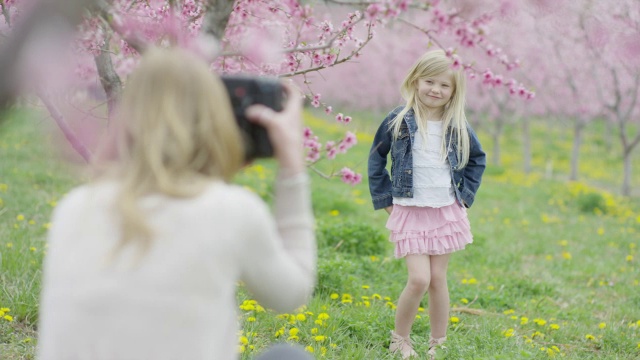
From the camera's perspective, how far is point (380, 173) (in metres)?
3.59

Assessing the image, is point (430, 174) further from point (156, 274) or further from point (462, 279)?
point (156, 274)

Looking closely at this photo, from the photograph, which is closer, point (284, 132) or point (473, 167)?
point (284, 132)

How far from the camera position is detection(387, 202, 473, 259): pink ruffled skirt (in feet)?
11.3

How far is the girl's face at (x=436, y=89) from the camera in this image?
3.47m

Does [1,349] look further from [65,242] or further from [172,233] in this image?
[172,233]

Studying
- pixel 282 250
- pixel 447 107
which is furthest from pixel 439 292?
pixel 282 250

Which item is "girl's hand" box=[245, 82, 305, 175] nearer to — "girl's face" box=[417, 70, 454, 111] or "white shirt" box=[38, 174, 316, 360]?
"white shirt" box=[38, 174, 316, 360]

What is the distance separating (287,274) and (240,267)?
114 mm

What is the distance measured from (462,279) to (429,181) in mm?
2114

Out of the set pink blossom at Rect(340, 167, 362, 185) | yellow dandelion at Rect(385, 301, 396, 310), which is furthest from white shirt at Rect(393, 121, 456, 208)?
yellow dandelion at Rect(385, 301, 396, 310)

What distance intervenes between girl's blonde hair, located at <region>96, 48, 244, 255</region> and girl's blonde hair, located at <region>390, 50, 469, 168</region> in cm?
212

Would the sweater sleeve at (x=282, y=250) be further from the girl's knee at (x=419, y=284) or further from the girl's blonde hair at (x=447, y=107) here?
the girl's blonde hair at (x=447, y=107)

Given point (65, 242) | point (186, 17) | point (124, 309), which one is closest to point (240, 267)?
point (124, 309)

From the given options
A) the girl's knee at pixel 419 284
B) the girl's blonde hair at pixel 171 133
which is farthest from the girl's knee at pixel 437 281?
the girl's blonde hair at pixel 171 133
